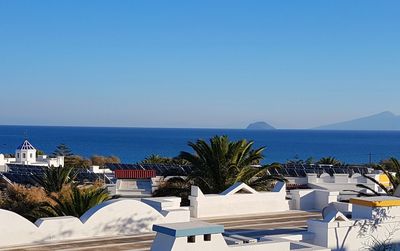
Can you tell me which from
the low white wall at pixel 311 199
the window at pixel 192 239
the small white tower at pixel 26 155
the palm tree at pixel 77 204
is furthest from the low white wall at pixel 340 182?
the small white tower at pixel 26 155

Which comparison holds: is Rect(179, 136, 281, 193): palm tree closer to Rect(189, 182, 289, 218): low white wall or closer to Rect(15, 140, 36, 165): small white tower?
Rect(189, 182, 289, 218): low white wall

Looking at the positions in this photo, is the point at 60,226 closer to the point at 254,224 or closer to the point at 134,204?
the point at 134,204

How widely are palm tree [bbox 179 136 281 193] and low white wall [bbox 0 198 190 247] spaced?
6851 mm

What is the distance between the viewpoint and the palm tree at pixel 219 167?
22250 mm

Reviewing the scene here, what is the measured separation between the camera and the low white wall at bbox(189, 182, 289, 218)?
1727 centimetres

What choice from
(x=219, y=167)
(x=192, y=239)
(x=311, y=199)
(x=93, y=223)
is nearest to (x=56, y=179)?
(x=219, y=167)

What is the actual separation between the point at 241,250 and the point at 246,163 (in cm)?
1253

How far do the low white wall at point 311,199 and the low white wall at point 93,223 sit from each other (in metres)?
5.38

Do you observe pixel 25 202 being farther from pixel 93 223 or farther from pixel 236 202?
pixel 236 202

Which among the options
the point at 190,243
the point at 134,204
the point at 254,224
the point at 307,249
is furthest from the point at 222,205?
the point at 190,243

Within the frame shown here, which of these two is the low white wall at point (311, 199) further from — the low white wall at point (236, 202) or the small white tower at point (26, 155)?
the small white tower at point (26, 155)

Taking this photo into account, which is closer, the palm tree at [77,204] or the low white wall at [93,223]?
the low white wall at [93,223]

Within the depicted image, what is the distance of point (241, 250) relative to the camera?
414 inches

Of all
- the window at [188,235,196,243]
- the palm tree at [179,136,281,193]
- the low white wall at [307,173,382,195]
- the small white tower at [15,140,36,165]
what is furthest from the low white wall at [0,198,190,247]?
the small white tower at [15,140,36,165]
